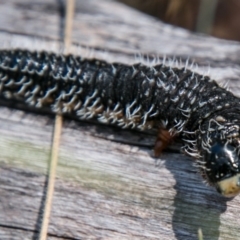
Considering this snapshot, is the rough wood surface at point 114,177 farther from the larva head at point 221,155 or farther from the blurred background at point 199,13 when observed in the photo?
the blurred background at point 199,13

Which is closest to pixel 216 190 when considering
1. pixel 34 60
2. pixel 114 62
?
pixel 114 62

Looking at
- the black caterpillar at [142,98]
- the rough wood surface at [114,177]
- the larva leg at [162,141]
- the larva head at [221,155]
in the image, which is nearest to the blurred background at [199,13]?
the rough wood surface at [114,177]

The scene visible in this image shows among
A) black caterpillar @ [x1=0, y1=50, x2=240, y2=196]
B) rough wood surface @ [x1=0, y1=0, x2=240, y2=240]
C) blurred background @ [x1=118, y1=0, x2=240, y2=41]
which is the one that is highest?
blurred background @ [x1=118, y1=0, x2=240, y2=41]

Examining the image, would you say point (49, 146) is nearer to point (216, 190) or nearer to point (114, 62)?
point (114, 62)

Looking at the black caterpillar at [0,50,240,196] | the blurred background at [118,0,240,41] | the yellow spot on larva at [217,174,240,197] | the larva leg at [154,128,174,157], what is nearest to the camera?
the yellow spot on larva at [217,174,240,197]

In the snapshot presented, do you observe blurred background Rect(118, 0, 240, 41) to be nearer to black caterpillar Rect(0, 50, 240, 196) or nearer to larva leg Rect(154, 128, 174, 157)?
black caterpillar Rect(0, 50, 240, 196)

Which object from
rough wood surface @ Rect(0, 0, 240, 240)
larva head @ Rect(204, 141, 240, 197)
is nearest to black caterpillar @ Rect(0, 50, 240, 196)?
larva head @ Rect(204, 141, 240, 197)

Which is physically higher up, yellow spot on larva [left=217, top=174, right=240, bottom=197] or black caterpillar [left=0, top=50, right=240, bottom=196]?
black caterpillar [left=0, top=50, right=240, bottom=196]
